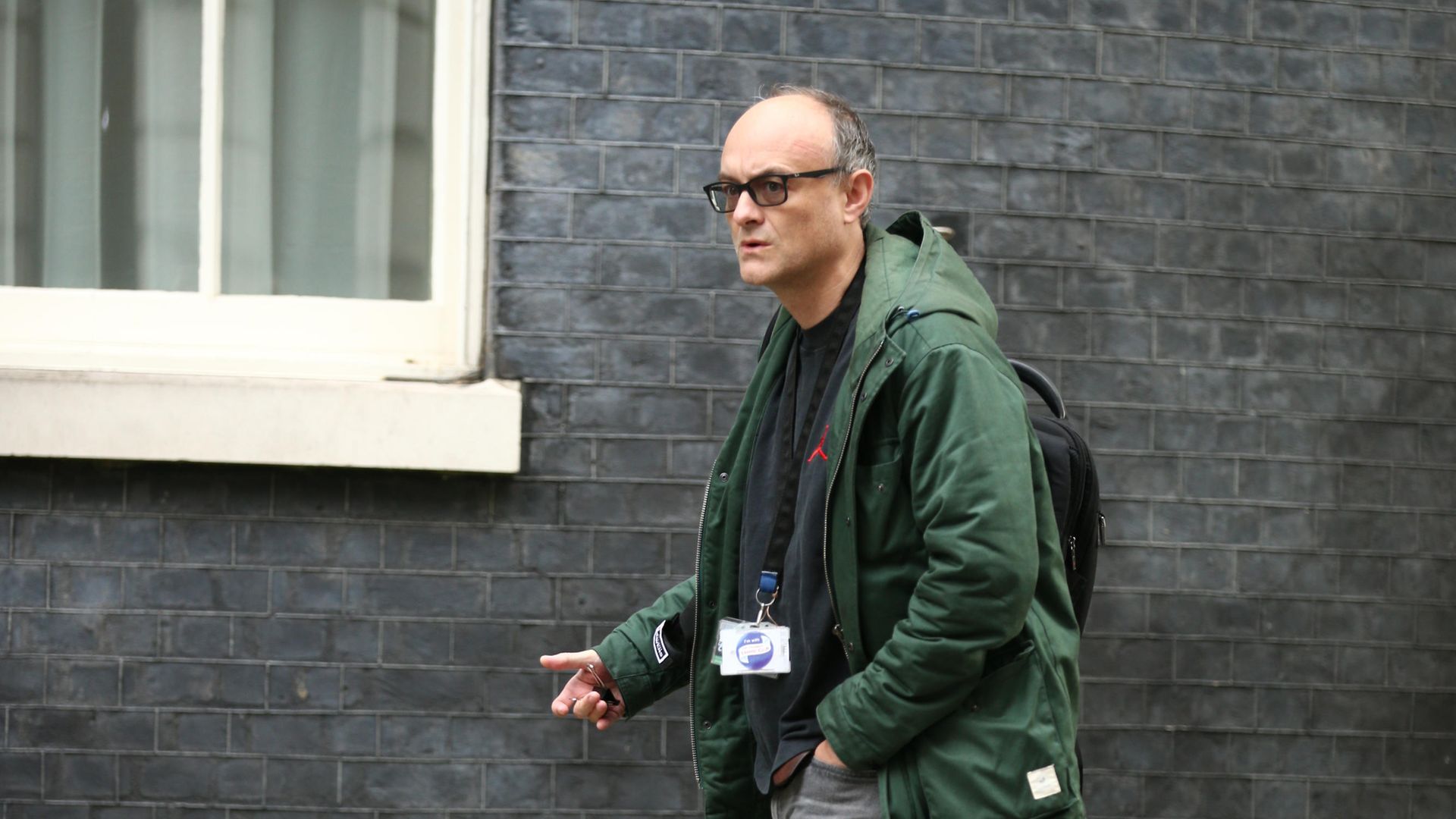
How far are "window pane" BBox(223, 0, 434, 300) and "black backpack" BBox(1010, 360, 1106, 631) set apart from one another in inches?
100

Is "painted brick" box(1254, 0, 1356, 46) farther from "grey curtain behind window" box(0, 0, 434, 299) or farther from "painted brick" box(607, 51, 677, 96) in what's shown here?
"grey curtain behind window" box(0, 0, 434, 299)

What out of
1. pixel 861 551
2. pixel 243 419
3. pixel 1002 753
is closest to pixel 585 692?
pixel 861 551

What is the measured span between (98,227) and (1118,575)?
3575 millimetres

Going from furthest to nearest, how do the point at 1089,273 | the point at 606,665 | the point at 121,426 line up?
the point at 1089,273 → the point at 121,426 → the point at 606,665

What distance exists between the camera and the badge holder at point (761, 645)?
243 centimetres

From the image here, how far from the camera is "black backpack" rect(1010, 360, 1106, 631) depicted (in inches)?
109

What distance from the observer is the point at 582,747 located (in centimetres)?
454

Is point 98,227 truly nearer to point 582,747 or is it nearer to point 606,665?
point 582,747

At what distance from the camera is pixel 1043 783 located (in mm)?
2213

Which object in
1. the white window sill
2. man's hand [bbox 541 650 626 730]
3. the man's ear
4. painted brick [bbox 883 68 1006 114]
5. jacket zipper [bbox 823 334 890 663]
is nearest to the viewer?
jacket zipper [bbox 823 334 890 663]

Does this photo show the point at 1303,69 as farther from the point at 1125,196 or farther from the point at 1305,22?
the point at 1125,196

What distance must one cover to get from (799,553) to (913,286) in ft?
1.62

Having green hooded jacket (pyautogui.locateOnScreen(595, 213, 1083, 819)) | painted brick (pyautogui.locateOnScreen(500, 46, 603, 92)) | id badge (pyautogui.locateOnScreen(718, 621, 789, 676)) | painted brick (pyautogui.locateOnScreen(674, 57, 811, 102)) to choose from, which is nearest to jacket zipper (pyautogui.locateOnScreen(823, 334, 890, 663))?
green hooded jacket (pyautogui.locateOnScreen(595, 213, 1083, 819))

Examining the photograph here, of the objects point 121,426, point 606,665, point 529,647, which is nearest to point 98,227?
point 121,426
